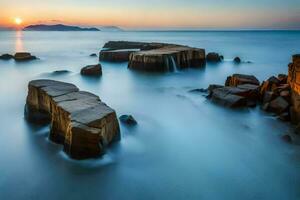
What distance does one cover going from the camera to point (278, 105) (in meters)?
9.01

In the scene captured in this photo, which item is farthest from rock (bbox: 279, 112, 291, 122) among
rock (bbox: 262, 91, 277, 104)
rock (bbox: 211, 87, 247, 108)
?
rock (bbox: 211, 87, 247, 108)

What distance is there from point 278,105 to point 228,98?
1.51 metres

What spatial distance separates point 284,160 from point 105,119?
357 cm

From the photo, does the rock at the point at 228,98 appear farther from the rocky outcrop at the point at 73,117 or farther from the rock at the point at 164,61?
the rock at the point at 164,61

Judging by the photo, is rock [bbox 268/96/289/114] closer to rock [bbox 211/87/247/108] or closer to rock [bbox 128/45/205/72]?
rock [bbox 211/87/247/108]

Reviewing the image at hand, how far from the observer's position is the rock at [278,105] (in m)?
8.75

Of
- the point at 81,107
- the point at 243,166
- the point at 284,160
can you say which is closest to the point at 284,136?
the point at 284,160

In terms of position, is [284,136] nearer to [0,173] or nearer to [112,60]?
[0,173]

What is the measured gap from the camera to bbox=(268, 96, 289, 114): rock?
28.7ft

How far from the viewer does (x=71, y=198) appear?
473cm

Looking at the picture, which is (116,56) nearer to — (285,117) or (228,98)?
(228,98)

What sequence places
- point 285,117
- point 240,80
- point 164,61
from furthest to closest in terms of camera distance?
point 164,61 < point 240,80 < point 285,117

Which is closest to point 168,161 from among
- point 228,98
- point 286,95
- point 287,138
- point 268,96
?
point 287,138

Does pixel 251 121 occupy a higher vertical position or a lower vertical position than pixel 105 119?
lower
